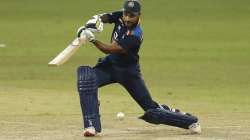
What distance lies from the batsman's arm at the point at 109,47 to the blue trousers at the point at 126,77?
348 millimetres

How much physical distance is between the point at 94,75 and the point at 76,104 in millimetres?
4924

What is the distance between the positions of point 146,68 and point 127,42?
44.9ft

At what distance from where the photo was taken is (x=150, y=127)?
503 inches

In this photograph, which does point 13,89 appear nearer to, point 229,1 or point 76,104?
point 76,104

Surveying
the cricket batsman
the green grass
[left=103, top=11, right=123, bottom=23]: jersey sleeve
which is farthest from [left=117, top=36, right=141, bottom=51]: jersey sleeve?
the green grass

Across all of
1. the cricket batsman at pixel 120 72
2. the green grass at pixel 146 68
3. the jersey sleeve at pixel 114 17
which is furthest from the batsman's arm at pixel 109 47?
the green grass at pixel 146 68

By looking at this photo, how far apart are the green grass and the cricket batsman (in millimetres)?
246

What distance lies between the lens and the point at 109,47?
1117 cm

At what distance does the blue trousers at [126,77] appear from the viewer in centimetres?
1162

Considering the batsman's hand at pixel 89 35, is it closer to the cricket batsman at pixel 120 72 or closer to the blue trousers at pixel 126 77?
the cricket batsman at pixel 120 72

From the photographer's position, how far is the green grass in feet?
42.3

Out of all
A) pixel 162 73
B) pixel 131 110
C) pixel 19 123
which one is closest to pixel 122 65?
pixel 19 123

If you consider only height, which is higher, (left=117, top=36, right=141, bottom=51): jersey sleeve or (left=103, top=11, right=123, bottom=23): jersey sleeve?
(left=103, top=11, right=123, bottom=23): jersey sleeve

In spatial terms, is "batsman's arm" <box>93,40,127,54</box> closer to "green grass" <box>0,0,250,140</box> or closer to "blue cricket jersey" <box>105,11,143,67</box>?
"blue cricket jersey" <box>105,11,143,67</box>
